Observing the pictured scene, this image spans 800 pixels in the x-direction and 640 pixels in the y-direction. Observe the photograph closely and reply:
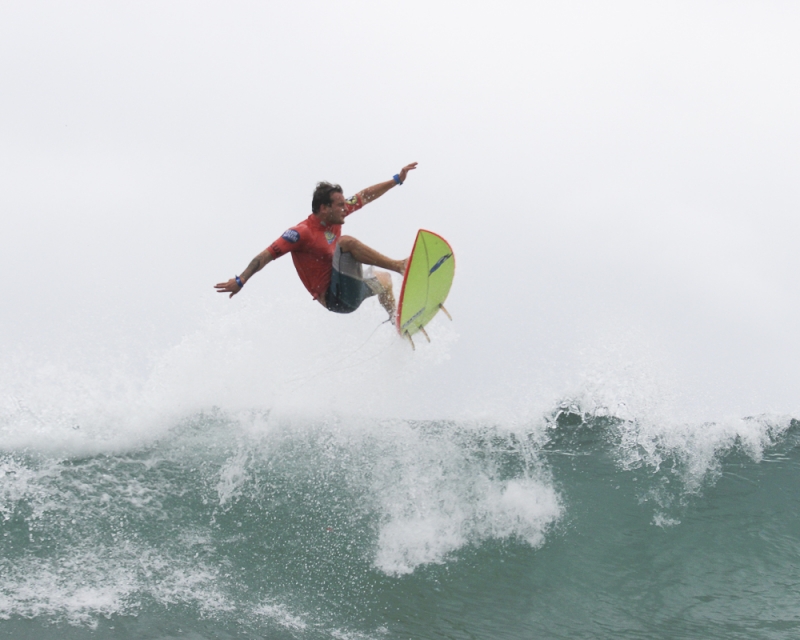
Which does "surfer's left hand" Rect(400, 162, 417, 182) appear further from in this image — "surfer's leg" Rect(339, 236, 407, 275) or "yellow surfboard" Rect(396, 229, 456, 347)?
"surfer's leg" Rect(339, 236, 407, 275)

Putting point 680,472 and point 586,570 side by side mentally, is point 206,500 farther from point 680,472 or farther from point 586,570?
point 680,472

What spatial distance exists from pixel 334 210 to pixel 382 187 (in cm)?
55

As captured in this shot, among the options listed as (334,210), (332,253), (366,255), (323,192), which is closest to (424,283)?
(366,255)

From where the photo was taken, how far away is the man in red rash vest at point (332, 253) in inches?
217

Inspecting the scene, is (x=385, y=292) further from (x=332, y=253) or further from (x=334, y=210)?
(x=334, y=210)

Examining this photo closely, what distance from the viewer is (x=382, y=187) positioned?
5.86m

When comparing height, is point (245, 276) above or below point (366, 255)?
below

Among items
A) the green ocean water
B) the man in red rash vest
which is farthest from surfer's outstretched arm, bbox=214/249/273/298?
the green ocean water

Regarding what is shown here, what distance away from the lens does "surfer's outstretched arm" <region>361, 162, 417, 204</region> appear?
5.84 meters

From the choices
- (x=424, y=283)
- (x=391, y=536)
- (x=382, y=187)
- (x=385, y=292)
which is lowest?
(x=391, y=536)

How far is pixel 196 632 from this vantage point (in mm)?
4469

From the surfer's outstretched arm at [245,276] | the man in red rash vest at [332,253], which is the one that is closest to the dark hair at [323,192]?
the man in red rash vest at [332,253]

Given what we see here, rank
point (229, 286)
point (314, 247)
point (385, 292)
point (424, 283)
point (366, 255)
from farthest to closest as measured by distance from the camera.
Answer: point (385, 292)
point (424, 283)
point (314, 247)
point (366, 255)
point (229, 286)

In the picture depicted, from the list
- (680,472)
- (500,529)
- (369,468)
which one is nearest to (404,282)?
(369,468)
